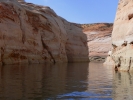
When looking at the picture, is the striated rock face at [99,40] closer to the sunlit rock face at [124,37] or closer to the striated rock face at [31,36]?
the striated rock face at [31,36]

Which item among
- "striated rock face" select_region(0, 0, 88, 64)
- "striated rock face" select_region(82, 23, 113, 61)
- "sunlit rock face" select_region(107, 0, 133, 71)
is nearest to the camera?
"sunlit rock face" select_region(107, 0, 133, 71)

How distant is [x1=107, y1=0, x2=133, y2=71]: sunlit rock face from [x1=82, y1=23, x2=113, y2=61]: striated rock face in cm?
4108

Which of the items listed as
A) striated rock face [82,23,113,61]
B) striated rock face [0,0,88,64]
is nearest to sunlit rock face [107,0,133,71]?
striated rock face [0,0,88,64]

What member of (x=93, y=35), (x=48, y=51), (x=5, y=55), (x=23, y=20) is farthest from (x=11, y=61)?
(x=93, y=35)

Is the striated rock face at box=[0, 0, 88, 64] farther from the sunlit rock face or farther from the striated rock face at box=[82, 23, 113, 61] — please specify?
the striated rock face at box=[82, 23, 113, 61]

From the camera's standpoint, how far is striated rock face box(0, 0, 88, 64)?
2649 centimetres

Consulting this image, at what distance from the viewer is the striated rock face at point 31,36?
86.9 feet

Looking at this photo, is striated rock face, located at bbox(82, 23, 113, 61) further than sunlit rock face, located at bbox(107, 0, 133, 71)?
Yes

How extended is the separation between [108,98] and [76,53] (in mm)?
40553

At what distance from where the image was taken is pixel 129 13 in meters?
19.0

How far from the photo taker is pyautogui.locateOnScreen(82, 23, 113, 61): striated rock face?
66750mm

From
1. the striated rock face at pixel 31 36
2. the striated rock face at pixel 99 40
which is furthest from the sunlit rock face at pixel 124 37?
the striated rock face at pixel 99 40

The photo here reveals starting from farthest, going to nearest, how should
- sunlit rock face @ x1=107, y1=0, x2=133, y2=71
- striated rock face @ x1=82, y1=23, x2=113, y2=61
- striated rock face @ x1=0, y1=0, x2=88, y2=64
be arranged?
1. striated rock face @ x1=82, y1=23, x2=113, y2=61
2. striated rock face @ x1=0, y1=0, x2=88, y2=64
3. sunlit rock face @ x1=107, y1=0, x2=133, y2=71

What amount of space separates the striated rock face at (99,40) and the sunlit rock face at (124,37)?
135ft
